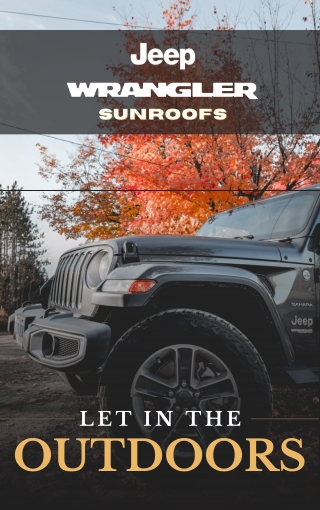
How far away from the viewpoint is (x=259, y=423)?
2463 mm

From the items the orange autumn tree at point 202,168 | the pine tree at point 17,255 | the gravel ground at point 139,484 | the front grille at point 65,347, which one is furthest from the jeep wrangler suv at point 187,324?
the pine tree at point 17,255

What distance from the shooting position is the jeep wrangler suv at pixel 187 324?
246 cm

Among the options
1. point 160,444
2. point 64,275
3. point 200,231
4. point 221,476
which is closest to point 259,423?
point 221,476

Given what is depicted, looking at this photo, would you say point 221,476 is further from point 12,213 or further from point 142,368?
point 12,213

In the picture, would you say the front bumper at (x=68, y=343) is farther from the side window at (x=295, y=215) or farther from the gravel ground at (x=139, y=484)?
the side window at (x=295, y=215)

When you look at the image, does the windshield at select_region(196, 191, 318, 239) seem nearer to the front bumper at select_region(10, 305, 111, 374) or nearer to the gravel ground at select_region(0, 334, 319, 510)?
the gravel ground at select_region(0, 334, 319, 510)

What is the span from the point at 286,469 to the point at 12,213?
39480 millimetres

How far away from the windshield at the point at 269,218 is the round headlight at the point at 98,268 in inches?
53.6

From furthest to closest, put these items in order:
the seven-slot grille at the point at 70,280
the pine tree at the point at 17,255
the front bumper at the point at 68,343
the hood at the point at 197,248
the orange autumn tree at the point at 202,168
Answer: the pine tree at the point at 17,255 < the orange autumn tree at the point at 202,168 < the seven-slot grille at the point at 70,280 < the hood at the point at 197,248 < the front bumper at the point at 68,343

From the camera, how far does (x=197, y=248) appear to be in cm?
286

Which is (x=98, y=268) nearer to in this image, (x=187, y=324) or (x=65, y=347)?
(x=65, y=347)

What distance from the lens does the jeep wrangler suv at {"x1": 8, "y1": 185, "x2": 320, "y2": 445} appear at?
8.06ft

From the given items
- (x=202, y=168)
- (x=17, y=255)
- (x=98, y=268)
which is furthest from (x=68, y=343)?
(x=17, y=255)

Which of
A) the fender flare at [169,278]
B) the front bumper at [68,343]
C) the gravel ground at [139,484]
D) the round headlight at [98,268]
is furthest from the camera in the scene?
the round headlight at [98,268]
